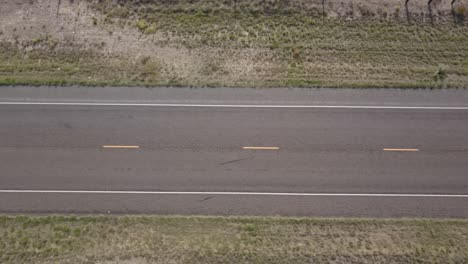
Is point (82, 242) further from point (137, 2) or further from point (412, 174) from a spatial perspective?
point (412, 174)

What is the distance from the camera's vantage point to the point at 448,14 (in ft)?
74.0

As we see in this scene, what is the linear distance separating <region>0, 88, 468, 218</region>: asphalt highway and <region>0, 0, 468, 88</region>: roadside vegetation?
1224 millimetres

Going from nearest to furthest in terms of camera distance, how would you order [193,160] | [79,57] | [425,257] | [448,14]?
1. [425,257]
2. [193,160]
3. [79,57]
4. [448,14]

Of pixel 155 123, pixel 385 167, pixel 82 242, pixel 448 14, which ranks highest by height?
pixel 448 14

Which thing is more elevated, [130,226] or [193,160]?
[193,160]

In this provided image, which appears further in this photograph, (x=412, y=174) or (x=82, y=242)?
(x=412, y=174)

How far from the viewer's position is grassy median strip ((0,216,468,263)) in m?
17.5

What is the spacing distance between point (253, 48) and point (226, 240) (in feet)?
28.8

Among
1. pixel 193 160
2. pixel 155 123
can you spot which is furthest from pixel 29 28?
pixel 193 160

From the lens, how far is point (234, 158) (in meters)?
19.2

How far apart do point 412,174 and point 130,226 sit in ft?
37.1

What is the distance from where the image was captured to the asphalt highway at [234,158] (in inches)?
730

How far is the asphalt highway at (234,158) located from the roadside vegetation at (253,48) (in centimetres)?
122

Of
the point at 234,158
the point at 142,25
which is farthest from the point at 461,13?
the point at 142,25
